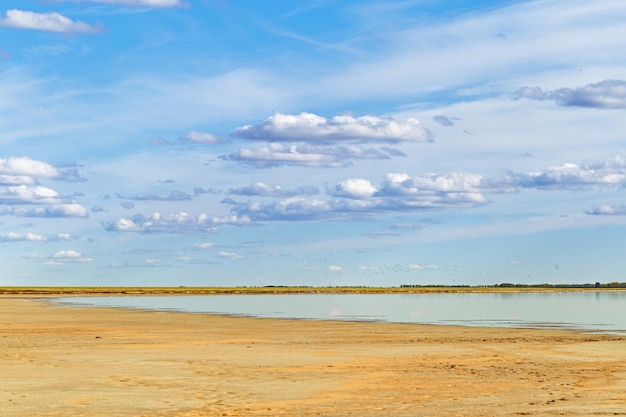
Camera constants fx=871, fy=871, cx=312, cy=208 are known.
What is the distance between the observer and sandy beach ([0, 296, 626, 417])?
19406 mm

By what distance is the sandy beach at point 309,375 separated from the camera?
1941 centimetres

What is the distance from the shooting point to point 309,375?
2583cm

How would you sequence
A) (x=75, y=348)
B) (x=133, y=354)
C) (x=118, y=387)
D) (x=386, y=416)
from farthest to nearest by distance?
1. (x=75, y=348)
2. (x=133, y=354)
3. (x=118, y=387)
4. (x=386, y=416)

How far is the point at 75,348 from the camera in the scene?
34844mm

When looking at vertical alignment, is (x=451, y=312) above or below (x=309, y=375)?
above

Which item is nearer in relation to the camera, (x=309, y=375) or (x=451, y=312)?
(x=309, y=375)

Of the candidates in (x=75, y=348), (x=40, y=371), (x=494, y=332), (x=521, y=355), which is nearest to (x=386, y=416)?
(x=40, y=371)

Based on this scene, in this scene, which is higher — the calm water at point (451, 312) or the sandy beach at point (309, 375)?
the calm water at point (451, 312)

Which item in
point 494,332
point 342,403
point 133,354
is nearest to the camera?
point 342,403

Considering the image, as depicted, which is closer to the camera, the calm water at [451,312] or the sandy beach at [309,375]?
the sandy beach at [309,375]

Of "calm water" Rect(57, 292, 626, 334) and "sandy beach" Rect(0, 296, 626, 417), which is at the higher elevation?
"calm water" Rect(57, 292, 626, 334)

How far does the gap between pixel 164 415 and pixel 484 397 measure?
779cm

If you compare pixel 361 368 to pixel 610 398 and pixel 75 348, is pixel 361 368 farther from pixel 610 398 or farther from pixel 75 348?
pixel 75 348

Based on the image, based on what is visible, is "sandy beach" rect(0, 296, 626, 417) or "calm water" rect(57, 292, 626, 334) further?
"calm water" rect(57, 292, 626, 334)
